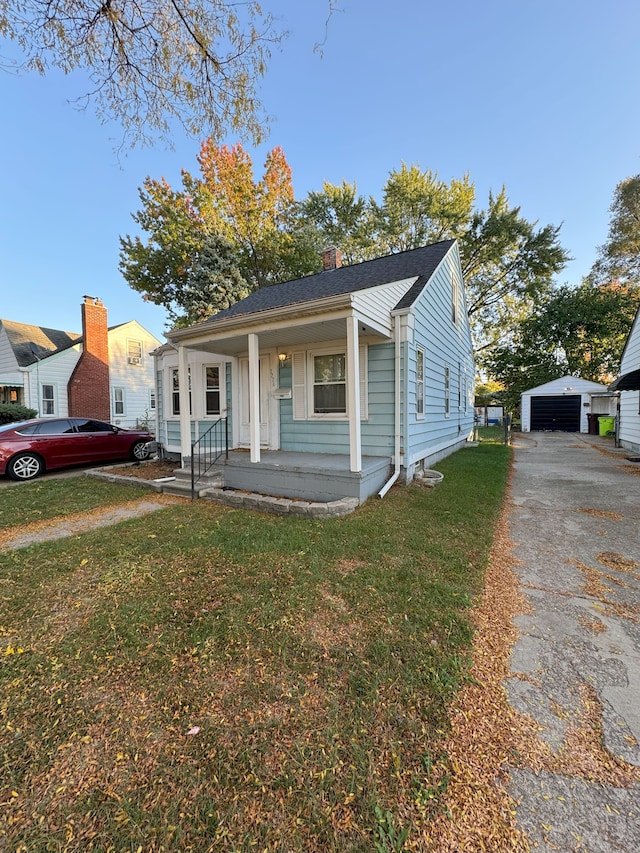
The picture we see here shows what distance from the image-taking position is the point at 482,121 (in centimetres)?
1162

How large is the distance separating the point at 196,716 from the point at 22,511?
17.5 ft

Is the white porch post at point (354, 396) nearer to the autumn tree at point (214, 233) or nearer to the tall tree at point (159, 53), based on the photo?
the tall tree at point (159, 53)

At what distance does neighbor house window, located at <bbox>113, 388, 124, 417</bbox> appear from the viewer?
58.8ft

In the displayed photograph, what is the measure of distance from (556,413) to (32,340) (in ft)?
91.6

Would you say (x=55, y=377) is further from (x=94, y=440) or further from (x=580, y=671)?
(x=580, y=671)

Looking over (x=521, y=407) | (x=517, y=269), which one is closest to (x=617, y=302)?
(x=517, y=269)

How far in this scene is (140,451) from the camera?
10.3 meters

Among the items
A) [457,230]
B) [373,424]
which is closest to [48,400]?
[373,424]

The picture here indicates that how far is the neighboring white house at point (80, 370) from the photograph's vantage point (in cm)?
1600

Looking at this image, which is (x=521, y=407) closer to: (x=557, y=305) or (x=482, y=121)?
(x=557, y=305)

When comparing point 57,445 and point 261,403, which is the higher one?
point 261,403

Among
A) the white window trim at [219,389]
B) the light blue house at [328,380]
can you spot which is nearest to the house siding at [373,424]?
the light blue house at [328,380]

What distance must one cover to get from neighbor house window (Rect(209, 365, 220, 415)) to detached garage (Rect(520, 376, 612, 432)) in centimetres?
1946

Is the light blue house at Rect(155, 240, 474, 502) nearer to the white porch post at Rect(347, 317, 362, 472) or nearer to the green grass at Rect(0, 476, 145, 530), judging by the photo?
the white porch post at Rect(347, 317, 362, 472)
